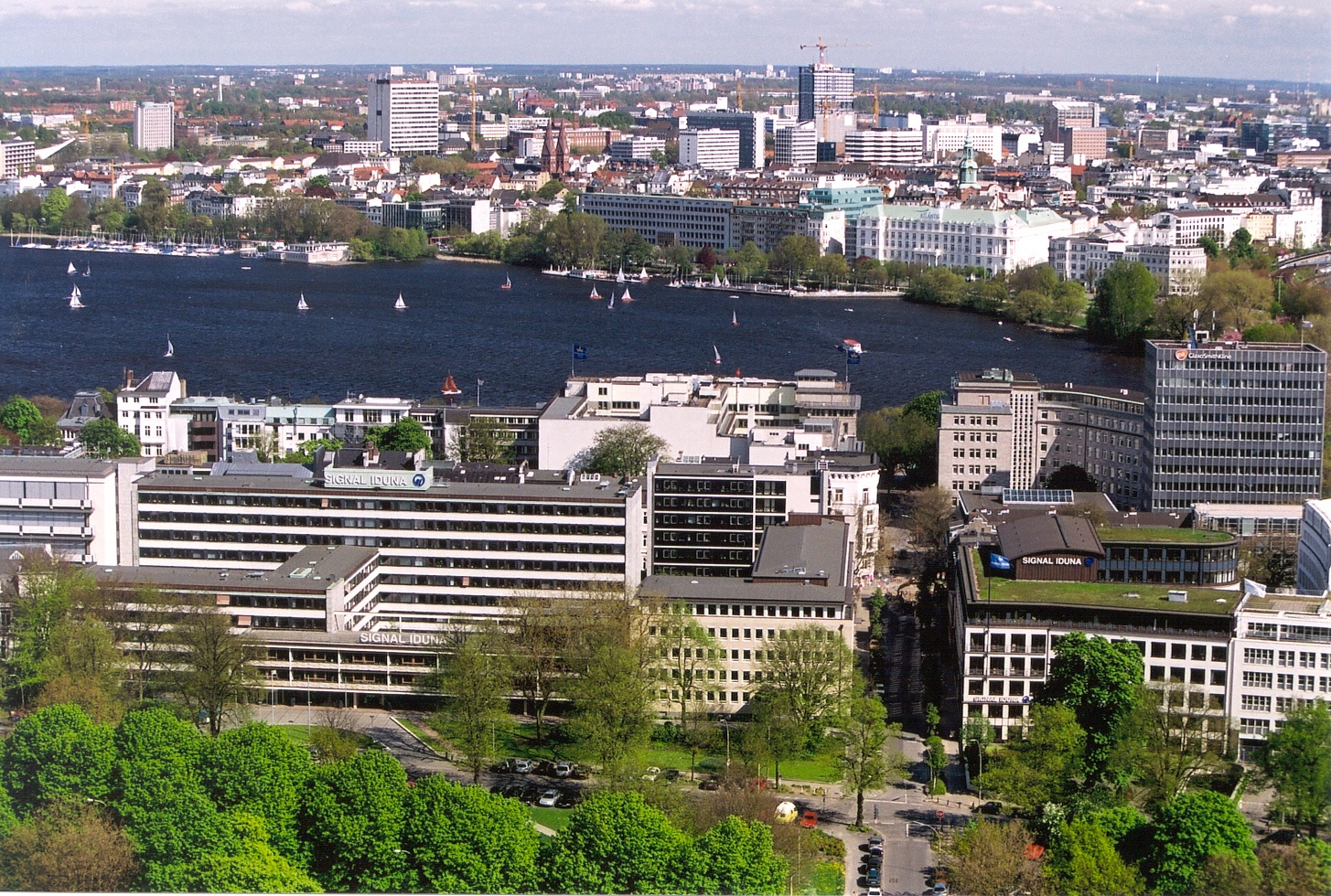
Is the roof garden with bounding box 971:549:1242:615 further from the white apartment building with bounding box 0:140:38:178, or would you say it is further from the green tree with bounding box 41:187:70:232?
the white apartment building with bounding box 0:140:38:178

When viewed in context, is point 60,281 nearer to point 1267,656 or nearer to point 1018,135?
point 1267,656

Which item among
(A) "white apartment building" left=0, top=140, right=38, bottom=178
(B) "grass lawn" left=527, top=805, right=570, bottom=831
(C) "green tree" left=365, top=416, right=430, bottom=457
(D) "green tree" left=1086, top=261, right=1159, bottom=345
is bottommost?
(B) "grass lawn" left=527, top=805, right=570, bottom=831

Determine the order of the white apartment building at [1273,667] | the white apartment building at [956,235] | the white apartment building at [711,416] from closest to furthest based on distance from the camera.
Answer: the white apartment building at [1273,667], the white apartment building at [711,416], the white apartment building at [956,235]

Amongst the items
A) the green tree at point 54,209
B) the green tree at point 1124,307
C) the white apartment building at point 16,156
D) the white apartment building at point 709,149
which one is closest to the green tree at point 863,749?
the green tree at point 1124,307

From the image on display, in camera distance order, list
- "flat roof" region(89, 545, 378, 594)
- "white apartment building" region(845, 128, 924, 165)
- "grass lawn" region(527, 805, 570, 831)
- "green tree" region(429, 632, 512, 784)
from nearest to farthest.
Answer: "grass lawn" region(527, 805, 570, 831), "green tree" region(429, 632, 512, 784), "flat roof" region(89, 545, 378, 594), "white apartment building" region(845, 128, 924, 165)

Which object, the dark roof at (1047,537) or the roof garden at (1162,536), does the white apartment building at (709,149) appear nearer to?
the roof garden at (1162,536)

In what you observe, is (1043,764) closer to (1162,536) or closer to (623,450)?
(1162,536)

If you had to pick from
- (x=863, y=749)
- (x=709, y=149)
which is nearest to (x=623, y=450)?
(x=863, y=749)

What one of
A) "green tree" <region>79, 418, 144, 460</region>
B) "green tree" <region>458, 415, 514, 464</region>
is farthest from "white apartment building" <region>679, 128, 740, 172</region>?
"green tree" <region>458, 415, 514, 464</region>

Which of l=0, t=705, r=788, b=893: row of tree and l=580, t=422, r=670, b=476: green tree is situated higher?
Result: l=580, t=422, r=670, b=476: green tree
